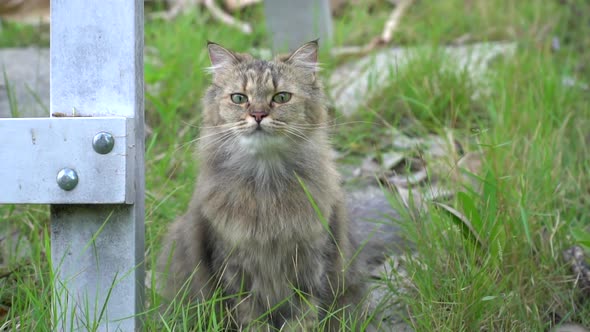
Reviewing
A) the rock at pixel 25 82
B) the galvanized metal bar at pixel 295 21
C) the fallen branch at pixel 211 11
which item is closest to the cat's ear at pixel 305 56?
the rock at pixel 25 82

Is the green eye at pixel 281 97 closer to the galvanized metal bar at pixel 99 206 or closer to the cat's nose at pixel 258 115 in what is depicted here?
the cat's nose at pixel 258 115

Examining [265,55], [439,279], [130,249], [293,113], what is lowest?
[439,279]

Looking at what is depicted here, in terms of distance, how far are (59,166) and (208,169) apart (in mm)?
804

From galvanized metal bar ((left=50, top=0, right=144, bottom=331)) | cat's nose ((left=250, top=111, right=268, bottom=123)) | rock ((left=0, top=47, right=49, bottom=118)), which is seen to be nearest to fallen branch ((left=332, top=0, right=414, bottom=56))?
rock ((left=0, top=47, right=49, bottom=118))

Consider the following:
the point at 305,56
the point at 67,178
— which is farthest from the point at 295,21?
the point at 67,178

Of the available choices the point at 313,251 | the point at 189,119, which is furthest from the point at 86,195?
the point at 189,119

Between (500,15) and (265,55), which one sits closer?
(265,55)

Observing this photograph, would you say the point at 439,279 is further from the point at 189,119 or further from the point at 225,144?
the point at 189,119

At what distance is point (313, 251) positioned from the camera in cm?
265

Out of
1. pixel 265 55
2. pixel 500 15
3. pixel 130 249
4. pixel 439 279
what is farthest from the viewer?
pixel 500 15

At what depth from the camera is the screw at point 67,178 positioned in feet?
6.72

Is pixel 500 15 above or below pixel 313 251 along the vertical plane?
above

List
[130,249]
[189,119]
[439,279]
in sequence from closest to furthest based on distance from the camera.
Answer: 1. [130,249]
2. [439,279]
3. [189,119]

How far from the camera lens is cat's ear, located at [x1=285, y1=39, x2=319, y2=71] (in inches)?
114
